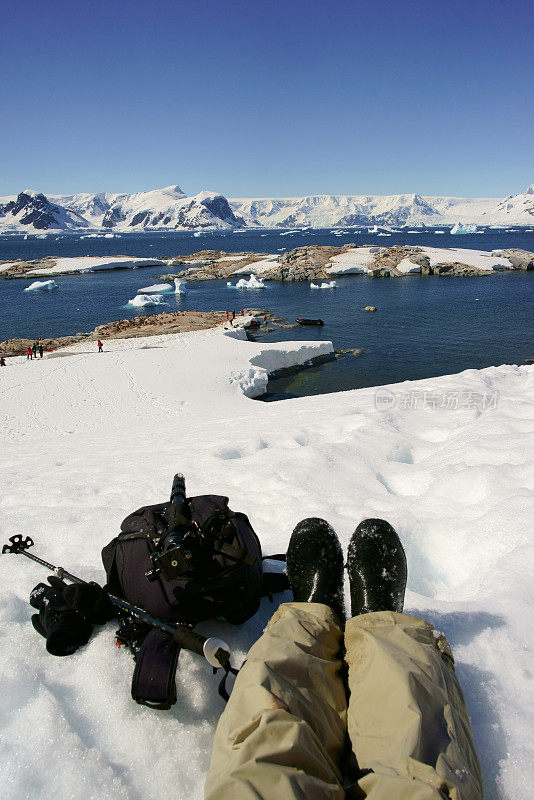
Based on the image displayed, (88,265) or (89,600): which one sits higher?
(88,265)

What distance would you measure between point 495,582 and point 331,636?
1.64 meters

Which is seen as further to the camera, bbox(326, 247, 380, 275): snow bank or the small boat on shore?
bbox(326, 247, 380, 275): snow bank

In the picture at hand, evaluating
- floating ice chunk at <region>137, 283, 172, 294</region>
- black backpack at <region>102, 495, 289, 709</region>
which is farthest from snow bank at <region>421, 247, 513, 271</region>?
black backpack at <region>102, 495, 289, 709</region>

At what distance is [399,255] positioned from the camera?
68.2 metres

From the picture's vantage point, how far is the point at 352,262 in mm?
67250

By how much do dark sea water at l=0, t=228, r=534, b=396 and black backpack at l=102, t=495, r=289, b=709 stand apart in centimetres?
1872

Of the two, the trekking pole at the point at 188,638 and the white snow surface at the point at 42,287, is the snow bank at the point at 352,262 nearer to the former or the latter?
the white snow surface at the point at 42,287

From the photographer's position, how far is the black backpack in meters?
2.35

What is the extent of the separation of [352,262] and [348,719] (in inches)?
2789

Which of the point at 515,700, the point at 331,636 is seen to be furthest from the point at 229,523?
the point at 515,700

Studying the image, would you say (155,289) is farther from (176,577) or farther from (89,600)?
(176,577)

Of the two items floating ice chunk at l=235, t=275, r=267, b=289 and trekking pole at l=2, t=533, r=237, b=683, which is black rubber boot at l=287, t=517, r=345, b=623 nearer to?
trekking pole at l=2, t=533, r=237, b=683

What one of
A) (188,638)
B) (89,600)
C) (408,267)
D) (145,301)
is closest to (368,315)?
(145,301)

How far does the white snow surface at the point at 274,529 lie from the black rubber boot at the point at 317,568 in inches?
15.3
